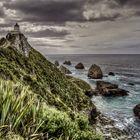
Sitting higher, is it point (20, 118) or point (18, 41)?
point (18, 41)

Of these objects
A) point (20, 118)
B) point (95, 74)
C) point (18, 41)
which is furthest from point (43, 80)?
point (95, 74)

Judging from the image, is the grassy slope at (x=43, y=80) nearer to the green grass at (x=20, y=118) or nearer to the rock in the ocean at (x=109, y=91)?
the green grass at (x=20, y=118)

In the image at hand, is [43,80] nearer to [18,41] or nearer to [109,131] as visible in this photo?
[18,41]

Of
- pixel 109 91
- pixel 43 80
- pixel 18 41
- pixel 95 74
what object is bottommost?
pixel 109 91

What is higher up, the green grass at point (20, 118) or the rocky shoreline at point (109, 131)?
the green grass at point (20, 118)

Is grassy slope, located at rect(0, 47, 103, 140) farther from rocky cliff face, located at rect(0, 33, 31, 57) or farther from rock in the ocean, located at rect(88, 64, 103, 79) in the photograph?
rock in the ocean, located at rect(88, 64, 103, 79)

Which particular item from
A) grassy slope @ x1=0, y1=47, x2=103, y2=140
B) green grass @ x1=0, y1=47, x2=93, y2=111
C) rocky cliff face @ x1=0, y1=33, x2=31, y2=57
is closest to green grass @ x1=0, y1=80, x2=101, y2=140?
green grass @ x1=0, y1=47, x2=93, y2=111

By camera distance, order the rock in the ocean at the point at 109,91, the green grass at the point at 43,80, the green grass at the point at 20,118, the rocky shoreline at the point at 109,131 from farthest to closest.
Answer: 1. the rock in the ocean at the point at 109,91
2. the rocky shoreline at the point at 109,131
3. the green grass at the point at 43,80
4. the green grass at the point at 20,118

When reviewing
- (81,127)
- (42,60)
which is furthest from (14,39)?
(81,127)

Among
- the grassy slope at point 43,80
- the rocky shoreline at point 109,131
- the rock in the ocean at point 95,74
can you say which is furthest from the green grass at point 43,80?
the rock in the ocean at point 95,74

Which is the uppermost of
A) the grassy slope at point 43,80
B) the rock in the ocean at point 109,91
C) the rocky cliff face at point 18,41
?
the rocky cliff face at point 18,41

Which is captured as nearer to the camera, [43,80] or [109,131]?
[43,80]

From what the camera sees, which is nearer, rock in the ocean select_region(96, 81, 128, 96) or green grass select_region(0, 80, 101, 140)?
green grass select_region(0, 80, 101, 140)

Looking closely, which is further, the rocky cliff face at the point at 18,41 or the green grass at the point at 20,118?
the rocky cliff face at the point at 18,41
